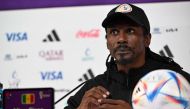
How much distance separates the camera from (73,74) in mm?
3967

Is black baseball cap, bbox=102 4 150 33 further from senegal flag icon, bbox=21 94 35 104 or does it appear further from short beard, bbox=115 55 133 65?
senegal flag icon, bbox=21 94 35 104

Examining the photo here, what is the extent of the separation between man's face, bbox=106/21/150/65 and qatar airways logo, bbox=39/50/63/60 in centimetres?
236

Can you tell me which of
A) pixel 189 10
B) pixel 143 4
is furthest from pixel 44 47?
pixel 189 10

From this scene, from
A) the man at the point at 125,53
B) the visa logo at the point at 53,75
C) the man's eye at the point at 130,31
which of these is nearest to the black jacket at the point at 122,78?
the man at the point at 125,53

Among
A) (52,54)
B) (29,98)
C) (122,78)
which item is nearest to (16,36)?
(52,54)

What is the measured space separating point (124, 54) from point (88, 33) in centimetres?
234

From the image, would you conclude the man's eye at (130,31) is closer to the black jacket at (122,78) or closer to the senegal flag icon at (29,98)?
the black jacket at (122,78)

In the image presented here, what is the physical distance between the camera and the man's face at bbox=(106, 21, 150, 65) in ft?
5.16

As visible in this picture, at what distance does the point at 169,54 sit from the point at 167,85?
2844mm

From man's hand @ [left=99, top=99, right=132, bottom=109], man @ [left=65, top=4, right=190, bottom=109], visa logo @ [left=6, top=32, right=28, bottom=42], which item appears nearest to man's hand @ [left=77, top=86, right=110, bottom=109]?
man's hand @ [left=99, top=99, right=132, bottom=109]

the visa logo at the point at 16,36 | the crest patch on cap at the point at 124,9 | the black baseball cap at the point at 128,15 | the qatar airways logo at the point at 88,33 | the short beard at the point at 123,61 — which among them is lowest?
the visa logo at the point at 16,36

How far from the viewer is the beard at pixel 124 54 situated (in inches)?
61.9

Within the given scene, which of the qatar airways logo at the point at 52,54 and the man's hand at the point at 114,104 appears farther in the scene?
the qatar airways logo at the point at 52,54

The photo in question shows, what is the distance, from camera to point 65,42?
398 centimetres
